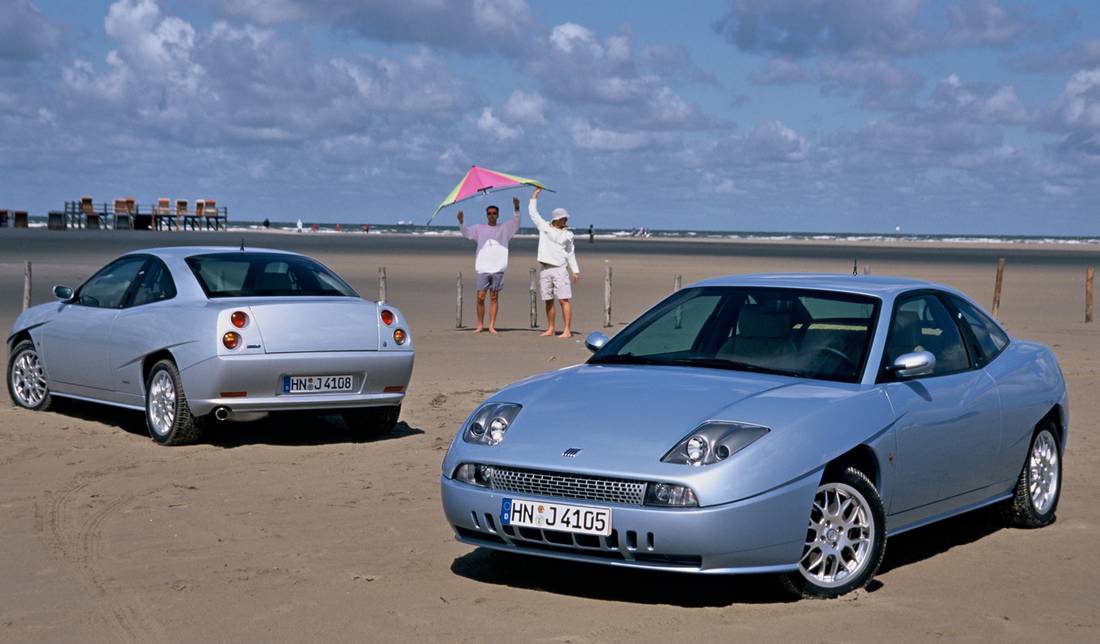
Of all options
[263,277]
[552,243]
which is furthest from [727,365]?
[552,243]

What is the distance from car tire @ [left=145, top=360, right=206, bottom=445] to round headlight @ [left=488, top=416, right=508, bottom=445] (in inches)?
187

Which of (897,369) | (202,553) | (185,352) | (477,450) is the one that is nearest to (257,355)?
(185,352)

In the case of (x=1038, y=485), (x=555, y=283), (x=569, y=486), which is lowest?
(x=1038, y=485)

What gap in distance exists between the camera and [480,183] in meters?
22.1

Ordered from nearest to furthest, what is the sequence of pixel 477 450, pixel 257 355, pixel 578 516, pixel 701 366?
1. pixel 578 516
2. pixel 477 450
3. pixel 701 366
4. pixel 257 355

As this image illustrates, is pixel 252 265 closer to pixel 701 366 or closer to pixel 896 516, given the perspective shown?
pixel 701 366

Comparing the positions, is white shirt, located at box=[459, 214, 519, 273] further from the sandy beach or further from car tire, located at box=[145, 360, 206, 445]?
car tire, located at box=[145, 360, 206, 445]

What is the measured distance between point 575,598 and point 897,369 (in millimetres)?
1975

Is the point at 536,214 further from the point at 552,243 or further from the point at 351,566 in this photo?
the point at 351,566

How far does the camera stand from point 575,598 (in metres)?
6.82

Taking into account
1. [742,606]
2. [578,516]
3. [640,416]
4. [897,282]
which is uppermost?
[897,282]

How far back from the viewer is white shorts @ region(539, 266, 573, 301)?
70.6ft

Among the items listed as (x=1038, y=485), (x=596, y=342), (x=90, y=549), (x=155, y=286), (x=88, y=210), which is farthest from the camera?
(x=88, y=210)

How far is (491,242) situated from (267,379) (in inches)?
444
